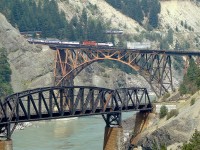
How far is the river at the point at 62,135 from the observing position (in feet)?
299

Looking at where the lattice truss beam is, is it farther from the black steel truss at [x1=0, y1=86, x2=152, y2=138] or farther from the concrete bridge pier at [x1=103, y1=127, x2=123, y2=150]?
the concrete bridge pier at [x1=103, y1=127, x2=123, y2=150]

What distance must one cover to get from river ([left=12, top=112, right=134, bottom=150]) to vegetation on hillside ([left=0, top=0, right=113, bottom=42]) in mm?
50406

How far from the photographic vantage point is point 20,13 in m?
170

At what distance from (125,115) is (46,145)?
3255cm

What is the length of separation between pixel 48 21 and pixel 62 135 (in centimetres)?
7296

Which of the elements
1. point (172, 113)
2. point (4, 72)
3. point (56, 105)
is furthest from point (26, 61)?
point (56, 105)

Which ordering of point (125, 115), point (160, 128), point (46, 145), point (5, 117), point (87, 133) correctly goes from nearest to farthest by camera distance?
point (5, 117)
point (160, 128)
point (46, 145)
point (87, 133)
point (125, 115)

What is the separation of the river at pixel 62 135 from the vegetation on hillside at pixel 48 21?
165 ft

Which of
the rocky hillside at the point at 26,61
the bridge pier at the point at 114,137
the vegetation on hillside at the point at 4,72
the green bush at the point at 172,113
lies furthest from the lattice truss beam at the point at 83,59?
the bridge pier at the point at 114,137

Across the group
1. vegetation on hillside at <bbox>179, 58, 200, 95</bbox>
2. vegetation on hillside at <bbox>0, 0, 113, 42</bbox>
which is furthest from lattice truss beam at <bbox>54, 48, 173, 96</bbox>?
vegetation on hillside at <bbox>0, 0, 113, 42</bbox>

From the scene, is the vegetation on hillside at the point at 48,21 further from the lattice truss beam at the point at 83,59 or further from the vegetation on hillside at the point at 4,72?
the lattice truss beam at the point at 83,59

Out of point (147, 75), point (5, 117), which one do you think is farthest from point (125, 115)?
point (5, 117)

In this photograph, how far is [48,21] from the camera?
566ft

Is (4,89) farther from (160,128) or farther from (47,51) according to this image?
(160,128)
